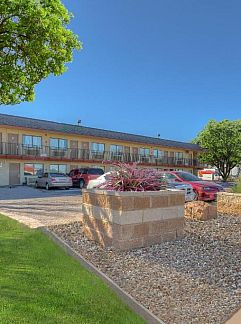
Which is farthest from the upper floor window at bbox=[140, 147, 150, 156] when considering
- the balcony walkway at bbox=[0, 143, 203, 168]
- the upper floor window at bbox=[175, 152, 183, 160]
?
the upper floor window at bbox=[175, 152, 183, 160]

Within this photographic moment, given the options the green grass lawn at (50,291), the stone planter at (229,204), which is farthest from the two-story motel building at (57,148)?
the green grass lawn at (50,291)

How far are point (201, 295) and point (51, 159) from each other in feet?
107

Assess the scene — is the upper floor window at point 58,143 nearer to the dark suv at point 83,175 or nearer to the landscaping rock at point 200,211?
the dark suv at point 83,175

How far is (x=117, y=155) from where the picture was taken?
43.5 meters

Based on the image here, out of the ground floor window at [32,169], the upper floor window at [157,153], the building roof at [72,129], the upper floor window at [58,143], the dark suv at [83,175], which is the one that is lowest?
the dark suv at [83,175]

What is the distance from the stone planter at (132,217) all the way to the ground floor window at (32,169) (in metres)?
28.5

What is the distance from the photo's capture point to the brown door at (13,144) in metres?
33.1

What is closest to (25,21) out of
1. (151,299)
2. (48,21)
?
(48,21)

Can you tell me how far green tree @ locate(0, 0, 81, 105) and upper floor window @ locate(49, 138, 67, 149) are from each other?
89.4 ft

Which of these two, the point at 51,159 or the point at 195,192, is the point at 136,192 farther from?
the point at 51,159

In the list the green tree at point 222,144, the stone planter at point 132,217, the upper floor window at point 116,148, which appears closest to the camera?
the stone planter at point 132,217

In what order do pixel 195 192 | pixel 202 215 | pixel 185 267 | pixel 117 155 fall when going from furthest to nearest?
1. pixel 117 155
2. pixel 195 192
3. pixel 202 215
4. pixel 185 267

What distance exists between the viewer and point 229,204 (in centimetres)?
1060

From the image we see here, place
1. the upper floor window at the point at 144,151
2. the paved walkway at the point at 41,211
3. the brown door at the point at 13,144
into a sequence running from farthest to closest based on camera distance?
the upper floor window at the point at 144,151, the brown door at the point at 13,144, the paved walkway at the point at 41,211
